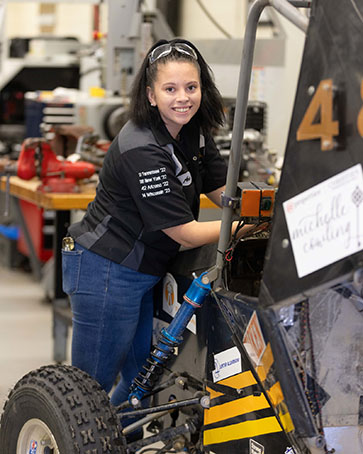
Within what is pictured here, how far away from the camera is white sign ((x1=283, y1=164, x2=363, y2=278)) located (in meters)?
1.68

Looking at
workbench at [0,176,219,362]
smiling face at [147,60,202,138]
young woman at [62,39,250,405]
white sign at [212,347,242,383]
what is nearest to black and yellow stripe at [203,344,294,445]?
white sign at [212,347,242,383]

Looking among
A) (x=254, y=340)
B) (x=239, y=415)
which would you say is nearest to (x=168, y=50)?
(x=254, y=340)

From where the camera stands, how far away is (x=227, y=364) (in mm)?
2287

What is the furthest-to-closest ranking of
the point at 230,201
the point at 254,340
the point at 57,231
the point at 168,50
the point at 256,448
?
the point at 57,231 < the point at 168,50 < the point at 256,448 < the point at 230,201 < the point at 254,340

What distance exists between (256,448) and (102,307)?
24.2 inches

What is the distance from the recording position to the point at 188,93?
7.84 ft

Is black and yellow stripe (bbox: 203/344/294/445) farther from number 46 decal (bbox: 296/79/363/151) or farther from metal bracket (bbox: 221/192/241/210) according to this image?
number 46 decal (bbox: 296/79/363/151)

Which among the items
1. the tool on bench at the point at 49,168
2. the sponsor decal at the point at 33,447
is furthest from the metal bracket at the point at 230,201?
the tool on bench at the point at 49,168

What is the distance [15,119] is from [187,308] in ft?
22.8

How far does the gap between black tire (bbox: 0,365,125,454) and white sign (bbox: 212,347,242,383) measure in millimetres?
299

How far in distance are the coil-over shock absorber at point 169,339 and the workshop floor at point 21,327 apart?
5.27 feet

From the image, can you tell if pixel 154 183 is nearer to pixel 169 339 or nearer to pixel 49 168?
pixel 169 339

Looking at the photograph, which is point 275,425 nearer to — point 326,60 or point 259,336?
point 259,336

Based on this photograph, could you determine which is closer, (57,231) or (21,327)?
(57,231)
